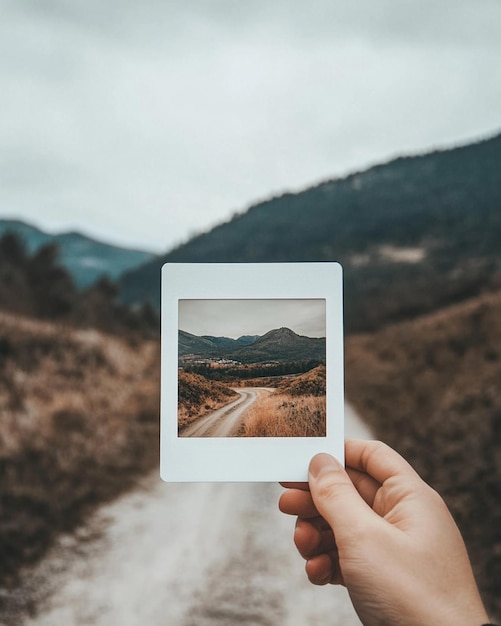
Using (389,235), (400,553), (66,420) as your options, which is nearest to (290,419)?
(400,553)

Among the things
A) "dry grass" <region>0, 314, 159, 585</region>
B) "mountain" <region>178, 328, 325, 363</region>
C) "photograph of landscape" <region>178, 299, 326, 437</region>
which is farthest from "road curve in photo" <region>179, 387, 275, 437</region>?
"dry grass" <region>0, 314, 159, 585</region>

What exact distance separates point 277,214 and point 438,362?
1227cm

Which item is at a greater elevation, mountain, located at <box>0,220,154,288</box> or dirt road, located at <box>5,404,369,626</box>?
mountain, located at <box>0,220,154,288</box>

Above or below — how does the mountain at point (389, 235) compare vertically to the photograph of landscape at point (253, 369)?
above

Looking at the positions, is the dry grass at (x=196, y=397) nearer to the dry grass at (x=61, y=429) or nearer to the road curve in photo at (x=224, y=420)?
the road curve in photo at (x=224, y=420)

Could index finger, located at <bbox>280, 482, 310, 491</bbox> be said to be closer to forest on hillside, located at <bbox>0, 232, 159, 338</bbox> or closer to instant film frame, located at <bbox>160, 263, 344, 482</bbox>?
instant film frame, located at <bbox>160, 263, 344, 482</bbox>

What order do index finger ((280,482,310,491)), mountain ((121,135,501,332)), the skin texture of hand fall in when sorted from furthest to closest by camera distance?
mountain ((121,135,501,332)), index finger ((280,482,310,491)), the skin texture of hand

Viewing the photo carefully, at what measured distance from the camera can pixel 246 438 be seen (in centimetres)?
147

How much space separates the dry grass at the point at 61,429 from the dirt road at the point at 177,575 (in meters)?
0.32

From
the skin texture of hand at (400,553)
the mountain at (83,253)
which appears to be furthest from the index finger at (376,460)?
the mountain at (83,253)

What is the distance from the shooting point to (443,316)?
16.8 m

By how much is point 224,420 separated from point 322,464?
0.86 ft

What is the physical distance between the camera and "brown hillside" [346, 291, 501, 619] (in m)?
6.25

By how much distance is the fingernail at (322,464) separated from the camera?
4.64ft
